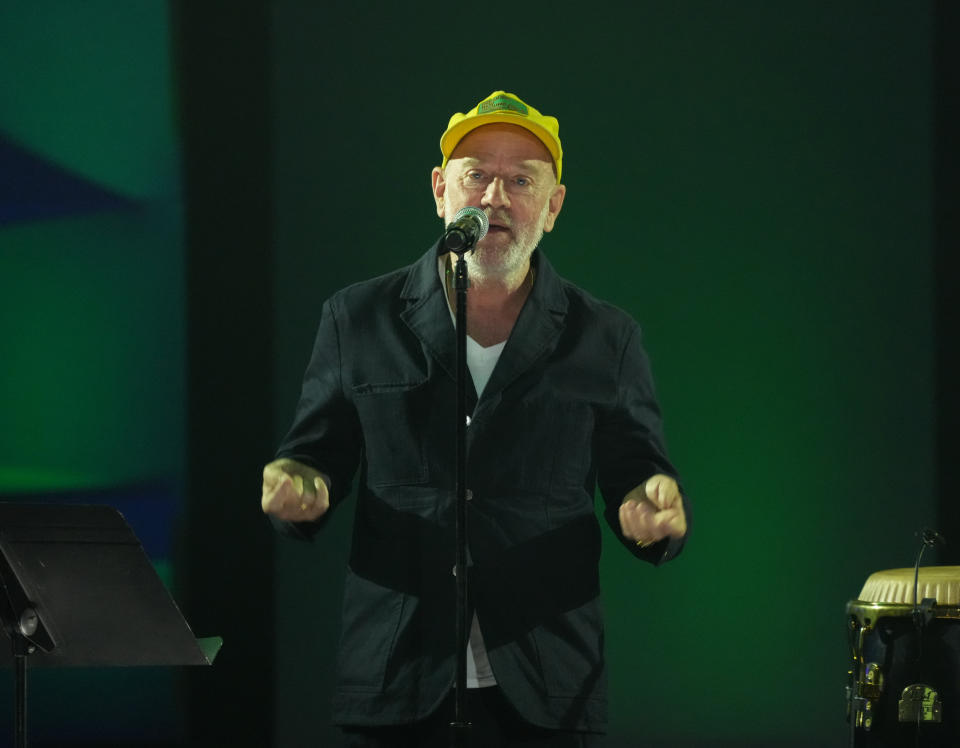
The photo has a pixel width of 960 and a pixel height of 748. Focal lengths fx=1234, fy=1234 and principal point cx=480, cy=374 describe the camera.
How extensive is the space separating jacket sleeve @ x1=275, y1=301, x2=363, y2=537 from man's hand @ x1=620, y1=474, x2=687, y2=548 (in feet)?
2.21

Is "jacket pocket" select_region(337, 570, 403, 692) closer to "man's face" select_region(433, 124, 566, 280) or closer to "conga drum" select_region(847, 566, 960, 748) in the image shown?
"man's face" select_region(433, 124, 566, 280)

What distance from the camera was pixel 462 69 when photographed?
4129 millimetres

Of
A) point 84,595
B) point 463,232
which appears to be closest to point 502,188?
point 463,232

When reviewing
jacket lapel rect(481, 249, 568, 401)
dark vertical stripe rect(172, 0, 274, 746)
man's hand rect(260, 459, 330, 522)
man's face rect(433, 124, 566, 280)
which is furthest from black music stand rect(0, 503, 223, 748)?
dark vertical stripe rect(172, 0, 274, 746)

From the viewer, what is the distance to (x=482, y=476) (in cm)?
278

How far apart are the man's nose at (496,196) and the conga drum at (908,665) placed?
155cm

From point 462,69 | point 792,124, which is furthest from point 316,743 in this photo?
point 792,124

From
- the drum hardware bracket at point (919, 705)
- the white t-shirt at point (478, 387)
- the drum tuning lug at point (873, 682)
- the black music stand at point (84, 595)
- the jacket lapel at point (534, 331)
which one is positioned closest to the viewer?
the black music stand at point (84, 595)

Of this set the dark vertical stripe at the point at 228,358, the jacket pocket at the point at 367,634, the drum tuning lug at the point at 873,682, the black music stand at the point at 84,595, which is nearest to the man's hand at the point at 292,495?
the jacket pocket at the point at 367,634

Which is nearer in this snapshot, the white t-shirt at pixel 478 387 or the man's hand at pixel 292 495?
the man's hand at pixel 292 495

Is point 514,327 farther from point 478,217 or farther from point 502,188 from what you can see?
point 478,217

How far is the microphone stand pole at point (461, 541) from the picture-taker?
7.23 ft

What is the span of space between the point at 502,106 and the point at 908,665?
6.07 ft

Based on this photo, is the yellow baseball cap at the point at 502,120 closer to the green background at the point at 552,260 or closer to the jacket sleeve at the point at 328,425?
the jacket sleeve at the point at 328,425
